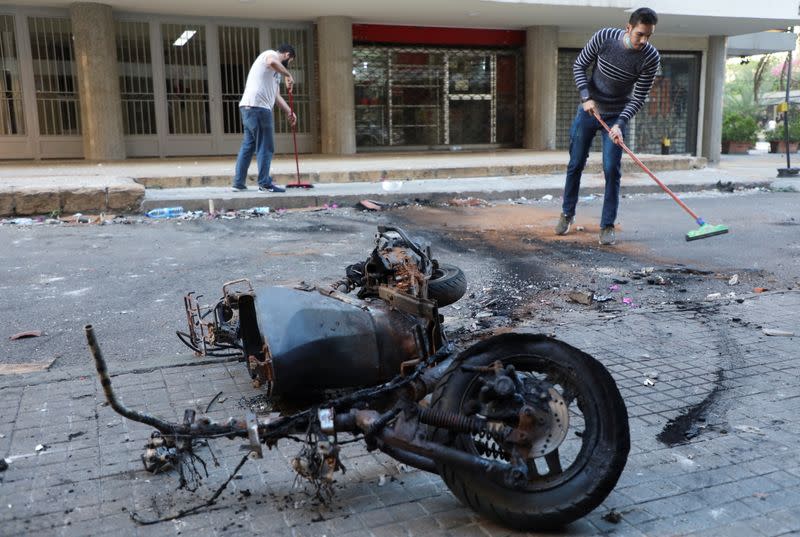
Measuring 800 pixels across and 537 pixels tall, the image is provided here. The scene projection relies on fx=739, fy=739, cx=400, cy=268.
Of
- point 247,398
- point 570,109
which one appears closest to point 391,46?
point 570,109

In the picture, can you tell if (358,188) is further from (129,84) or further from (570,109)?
(570,109)

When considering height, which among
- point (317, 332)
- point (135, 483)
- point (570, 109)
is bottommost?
point (135, 483)

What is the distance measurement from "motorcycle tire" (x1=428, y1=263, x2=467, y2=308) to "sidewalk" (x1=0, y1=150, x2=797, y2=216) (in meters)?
6.10

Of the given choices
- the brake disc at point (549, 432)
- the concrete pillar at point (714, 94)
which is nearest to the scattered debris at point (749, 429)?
the brake disc at point (549, 432)

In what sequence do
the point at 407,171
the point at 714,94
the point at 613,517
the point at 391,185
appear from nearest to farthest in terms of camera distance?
the point at 613,517
the point at 391,185
the point at 407,171
the point at 714,94

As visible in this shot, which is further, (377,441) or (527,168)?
(527,168)

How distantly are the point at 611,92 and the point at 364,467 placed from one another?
5.37 m

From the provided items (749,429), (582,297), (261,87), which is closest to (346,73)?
(261,87)

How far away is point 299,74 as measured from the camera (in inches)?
654

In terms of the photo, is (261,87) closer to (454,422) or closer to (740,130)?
(454,422)

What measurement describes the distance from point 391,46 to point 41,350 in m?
14.7

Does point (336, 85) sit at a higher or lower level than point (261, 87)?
higher

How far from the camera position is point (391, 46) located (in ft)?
57.6

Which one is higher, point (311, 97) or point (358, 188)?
point (311, 97)
